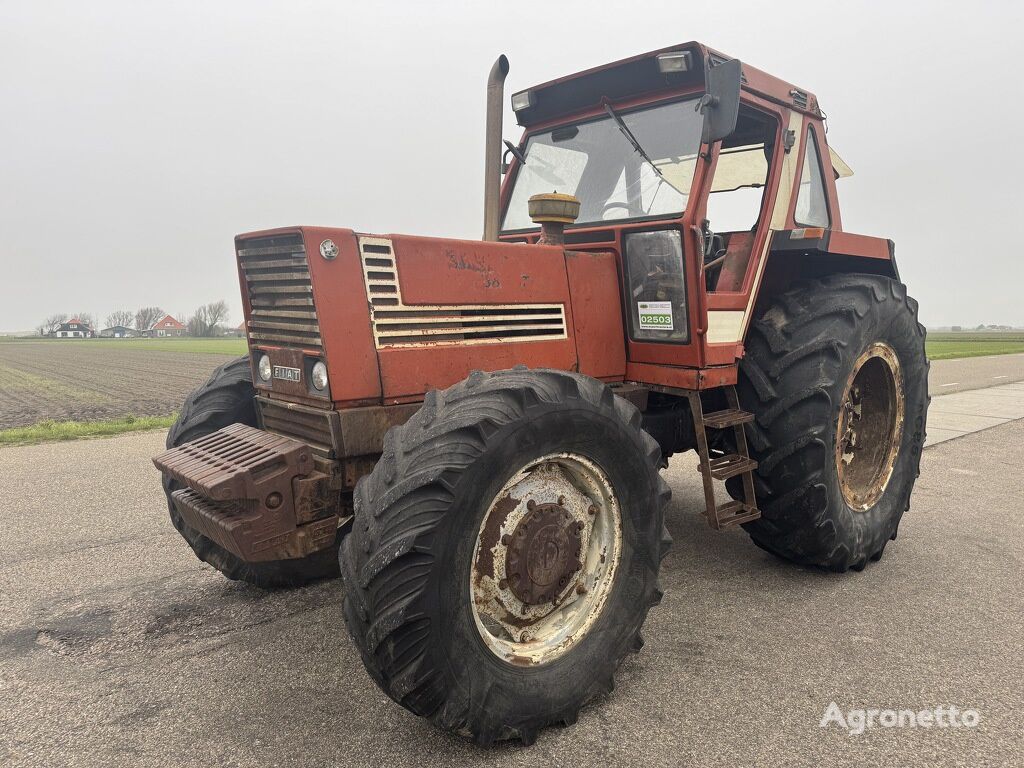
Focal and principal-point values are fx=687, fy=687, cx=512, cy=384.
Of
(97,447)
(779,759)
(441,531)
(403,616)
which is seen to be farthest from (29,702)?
(97,447)

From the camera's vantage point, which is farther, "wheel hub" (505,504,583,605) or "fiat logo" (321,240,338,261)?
"fiat logo" (321,240,338,261)

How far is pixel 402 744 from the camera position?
2389 mm

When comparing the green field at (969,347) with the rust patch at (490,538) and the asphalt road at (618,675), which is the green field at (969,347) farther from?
the rust patch at (490,538)

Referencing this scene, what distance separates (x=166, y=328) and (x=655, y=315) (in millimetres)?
123346

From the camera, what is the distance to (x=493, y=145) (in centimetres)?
358

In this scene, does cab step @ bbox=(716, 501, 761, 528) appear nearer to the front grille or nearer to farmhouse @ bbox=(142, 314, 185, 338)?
the front grille

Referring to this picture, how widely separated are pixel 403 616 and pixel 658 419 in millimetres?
2216

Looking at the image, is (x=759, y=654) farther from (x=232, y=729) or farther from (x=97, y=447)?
(x=97, y=447)

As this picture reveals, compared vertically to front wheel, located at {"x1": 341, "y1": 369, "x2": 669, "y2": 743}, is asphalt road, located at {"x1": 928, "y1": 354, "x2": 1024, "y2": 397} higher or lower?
lower

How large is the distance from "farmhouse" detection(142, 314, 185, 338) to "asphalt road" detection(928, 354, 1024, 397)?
10940 centimetres

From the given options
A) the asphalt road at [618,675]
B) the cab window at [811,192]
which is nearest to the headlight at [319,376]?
the asphalt road at [618,675]

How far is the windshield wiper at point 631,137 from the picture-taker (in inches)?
143

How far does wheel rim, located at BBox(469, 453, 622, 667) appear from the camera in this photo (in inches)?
97.7

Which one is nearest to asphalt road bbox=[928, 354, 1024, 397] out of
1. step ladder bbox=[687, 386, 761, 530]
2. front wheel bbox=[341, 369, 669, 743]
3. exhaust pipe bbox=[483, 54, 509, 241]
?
step ladder bbox=[687, 386, 761, 530]
